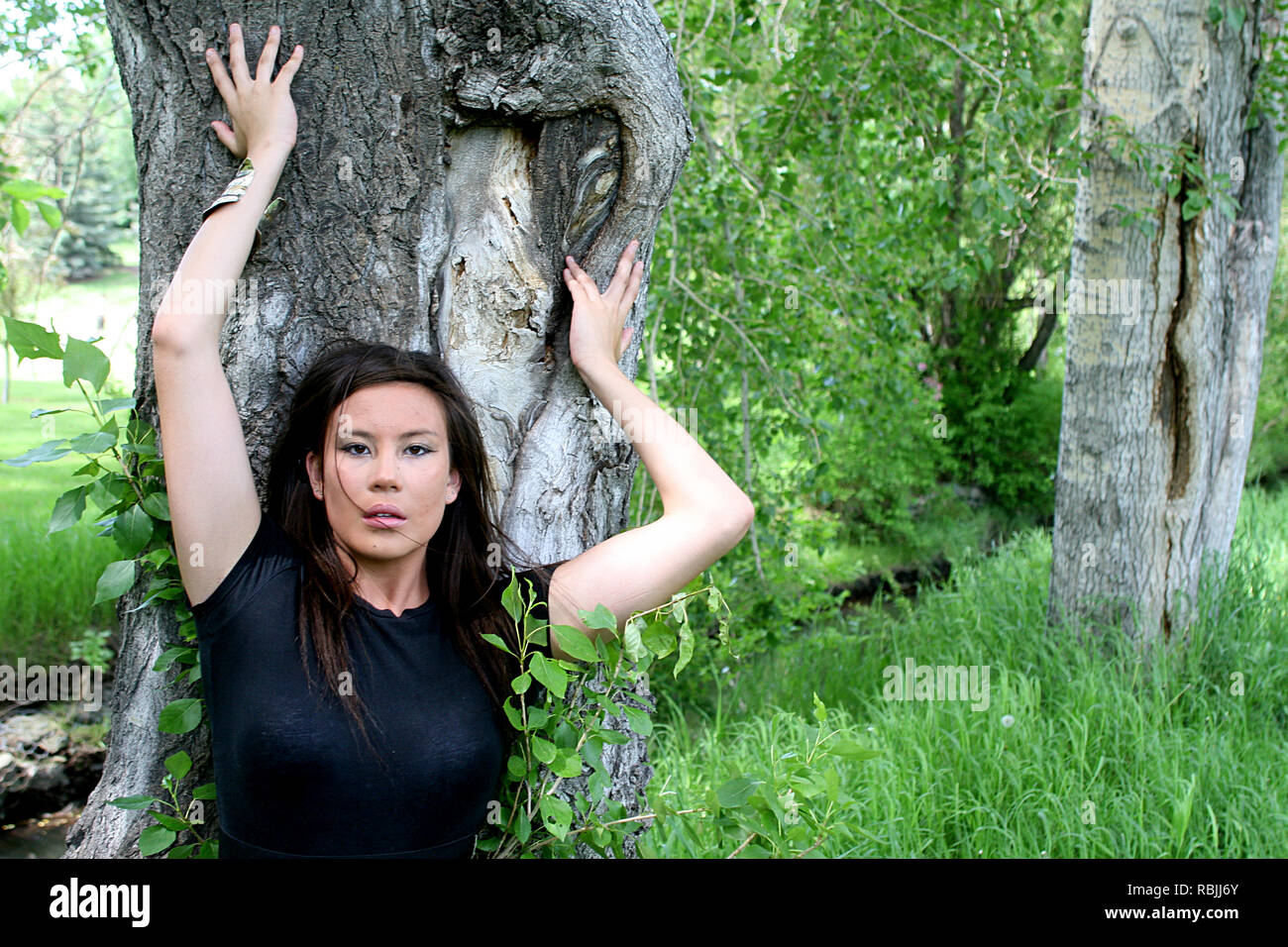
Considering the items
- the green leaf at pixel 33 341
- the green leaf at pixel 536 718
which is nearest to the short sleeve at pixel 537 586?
the green leaf at pixel 536 718

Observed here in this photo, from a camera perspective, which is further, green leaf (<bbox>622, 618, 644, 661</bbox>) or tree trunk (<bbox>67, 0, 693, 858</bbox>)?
tree trunk (<bbox>67, 0, 693, 858</bbox>)

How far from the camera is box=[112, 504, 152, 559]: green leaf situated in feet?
5.95

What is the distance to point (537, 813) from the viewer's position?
6.58 ft

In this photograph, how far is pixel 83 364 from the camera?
1.81 metres

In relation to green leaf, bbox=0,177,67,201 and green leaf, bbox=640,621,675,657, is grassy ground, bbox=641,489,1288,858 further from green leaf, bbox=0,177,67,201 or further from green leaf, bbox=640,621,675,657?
green leaf, bbox=0,177,67,201

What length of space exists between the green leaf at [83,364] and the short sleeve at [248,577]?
400 mm

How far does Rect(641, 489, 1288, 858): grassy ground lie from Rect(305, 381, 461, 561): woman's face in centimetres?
91

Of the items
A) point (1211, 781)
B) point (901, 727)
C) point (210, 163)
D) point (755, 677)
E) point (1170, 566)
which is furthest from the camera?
point (755, 677)

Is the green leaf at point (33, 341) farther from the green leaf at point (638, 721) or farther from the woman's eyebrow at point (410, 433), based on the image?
the green leaf at point (638, 721)

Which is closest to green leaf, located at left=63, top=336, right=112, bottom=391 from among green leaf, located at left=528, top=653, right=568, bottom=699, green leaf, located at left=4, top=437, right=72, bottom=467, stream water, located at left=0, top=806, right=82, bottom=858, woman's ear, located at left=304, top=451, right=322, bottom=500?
green leaf, located at left=4, top=437, right=72, bottom=467

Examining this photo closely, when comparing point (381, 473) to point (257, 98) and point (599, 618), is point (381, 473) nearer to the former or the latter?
point (599, 618)

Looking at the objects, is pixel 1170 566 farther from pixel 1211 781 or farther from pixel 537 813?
pixel 537 813

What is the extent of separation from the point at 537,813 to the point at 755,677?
345cm
